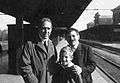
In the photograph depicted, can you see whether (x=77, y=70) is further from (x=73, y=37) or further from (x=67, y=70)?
(x=73, y=37)

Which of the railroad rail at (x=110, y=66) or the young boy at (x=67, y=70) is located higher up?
the young boy at (x=67, y=70)

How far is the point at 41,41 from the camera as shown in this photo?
261 cm

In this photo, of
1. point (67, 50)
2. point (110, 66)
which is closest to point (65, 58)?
point (67, 50)

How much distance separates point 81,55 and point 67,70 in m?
0.30

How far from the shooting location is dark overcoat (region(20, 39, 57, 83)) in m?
2.53

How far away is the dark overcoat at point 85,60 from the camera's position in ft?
8.65

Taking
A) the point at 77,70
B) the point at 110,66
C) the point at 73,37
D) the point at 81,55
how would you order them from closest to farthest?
the point at 77,70
the point at 73,37
the point at 81,55
the point at 110,66

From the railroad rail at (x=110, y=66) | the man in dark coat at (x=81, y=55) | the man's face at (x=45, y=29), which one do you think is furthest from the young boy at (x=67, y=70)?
the railroad rail at (x=110, y=66)

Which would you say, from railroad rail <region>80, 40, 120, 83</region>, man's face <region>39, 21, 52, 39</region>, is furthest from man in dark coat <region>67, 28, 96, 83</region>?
railroad rail <region>80, 40, 120, 83</region>

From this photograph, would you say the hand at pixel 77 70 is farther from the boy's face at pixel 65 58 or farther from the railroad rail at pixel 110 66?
the railroad rail at pixel 110 66

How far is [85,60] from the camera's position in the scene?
2.73 m

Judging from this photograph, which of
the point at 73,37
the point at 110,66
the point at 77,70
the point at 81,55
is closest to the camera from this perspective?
the point at 77,70

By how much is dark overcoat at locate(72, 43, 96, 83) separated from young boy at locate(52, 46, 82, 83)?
0.14 meters

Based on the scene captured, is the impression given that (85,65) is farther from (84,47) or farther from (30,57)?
(30,57)
